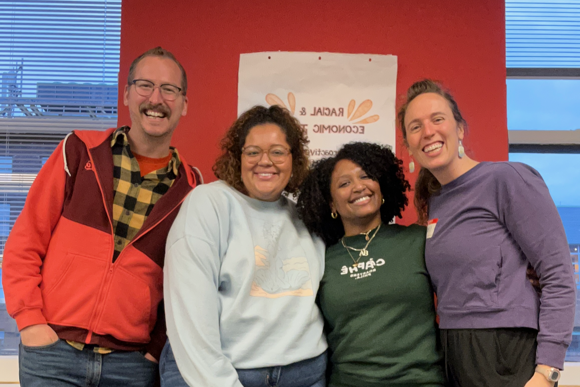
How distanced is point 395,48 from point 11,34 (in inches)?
94.5

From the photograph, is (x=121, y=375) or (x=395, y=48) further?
(x=395, y=48)

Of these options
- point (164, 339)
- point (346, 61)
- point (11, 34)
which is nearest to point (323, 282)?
point (164, 339)

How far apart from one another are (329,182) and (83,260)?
103 centimetres

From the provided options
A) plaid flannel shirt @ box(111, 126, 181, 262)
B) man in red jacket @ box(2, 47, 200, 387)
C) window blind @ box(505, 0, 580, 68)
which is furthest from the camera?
window blind @ box(505, 0, 580, 68)

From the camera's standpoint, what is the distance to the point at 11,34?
2957 mm

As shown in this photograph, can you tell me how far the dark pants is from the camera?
4.79 ft

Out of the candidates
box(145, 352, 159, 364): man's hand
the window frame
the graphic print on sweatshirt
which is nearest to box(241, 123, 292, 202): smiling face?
the graphic print on sweatshirt

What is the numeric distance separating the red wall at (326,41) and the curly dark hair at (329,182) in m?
0.32

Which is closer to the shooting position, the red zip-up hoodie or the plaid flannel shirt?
the red zip-up hoodie

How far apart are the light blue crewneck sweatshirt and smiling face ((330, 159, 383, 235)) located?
264 mm

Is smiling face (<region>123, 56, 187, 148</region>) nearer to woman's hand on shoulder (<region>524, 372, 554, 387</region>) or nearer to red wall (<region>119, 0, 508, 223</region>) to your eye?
red wall (<region>119, 0, 508, 223</region>)

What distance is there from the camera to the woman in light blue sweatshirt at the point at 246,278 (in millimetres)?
1506

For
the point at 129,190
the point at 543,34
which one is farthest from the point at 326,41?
the point at 543,34

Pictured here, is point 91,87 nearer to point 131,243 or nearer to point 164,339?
point 131,243
